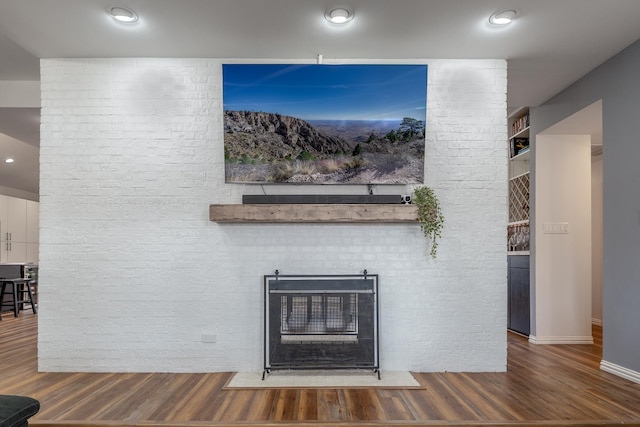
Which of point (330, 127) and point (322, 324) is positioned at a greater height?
point (330, 127)

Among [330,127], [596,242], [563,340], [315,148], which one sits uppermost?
Result: [330,127]

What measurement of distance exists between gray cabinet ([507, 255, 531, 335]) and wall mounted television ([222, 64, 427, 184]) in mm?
2333

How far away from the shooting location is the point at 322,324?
330 centimetres

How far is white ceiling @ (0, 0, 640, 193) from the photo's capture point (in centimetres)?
274

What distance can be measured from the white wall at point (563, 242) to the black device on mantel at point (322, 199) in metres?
2.26

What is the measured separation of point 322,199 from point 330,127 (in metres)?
0.61

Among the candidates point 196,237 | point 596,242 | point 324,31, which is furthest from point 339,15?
point 596,242

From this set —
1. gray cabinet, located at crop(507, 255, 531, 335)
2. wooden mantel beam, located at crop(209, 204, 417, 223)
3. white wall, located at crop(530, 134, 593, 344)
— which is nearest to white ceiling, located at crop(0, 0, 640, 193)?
white wall, located at crop(530, 134, 593, 344)

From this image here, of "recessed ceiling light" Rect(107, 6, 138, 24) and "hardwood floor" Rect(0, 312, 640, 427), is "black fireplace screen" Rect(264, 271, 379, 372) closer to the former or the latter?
"hardwood floor" Rect(0, 312, 640, 427)

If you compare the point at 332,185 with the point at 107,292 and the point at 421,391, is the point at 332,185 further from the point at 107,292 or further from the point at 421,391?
the point at 107,292

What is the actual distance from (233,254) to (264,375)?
3.26 feet

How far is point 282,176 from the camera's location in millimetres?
3498

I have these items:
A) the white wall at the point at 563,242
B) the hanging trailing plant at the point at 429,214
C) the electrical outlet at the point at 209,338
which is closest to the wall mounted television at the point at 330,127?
the hanging trailing plant at the point at 429,214

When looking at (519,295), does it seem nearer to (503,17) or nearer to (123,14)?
(503,17)
